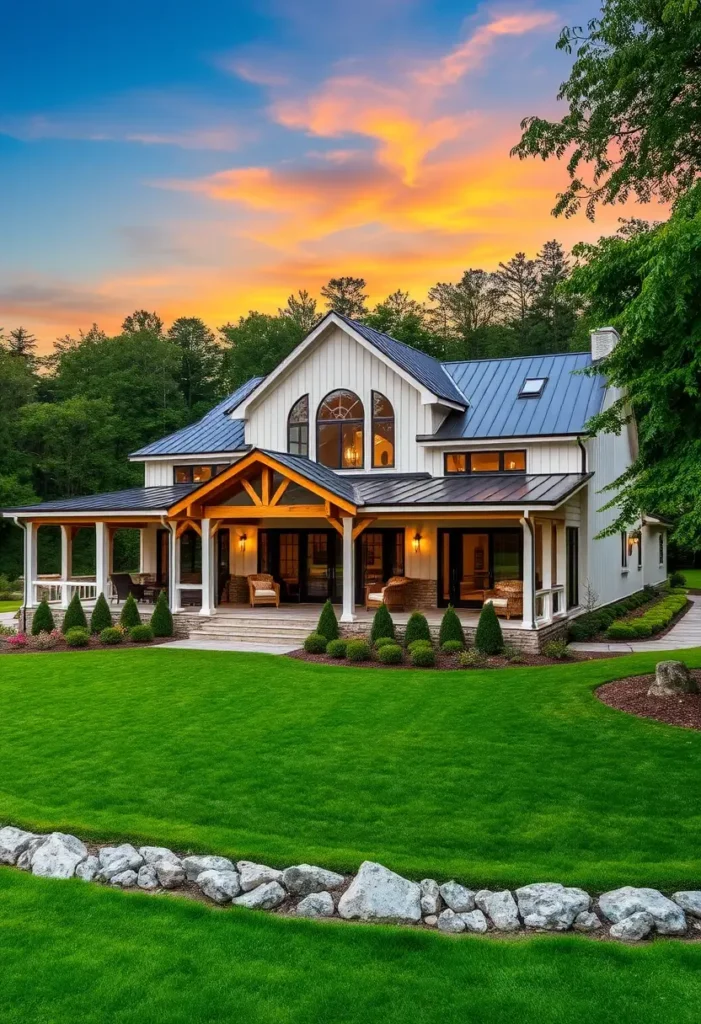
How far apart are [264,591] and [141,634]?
3.95 metres

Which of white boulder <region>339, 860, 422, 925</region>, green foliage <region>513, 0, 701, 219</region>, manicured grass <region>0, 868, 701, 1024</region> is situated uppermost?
green foliage <region>513, 0, 701, 219</region>

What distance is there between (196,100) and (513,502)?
11008 millimetres

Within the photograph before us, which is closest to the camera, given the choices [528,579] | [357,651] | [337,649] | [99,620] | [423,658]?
[423,658]

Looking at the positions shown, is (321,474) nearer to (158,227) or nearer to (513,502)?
(513,502)

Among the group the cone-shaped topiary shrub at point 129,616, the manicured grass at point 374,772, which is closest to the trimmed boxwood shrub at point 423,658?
the manicured grass at point 374,772

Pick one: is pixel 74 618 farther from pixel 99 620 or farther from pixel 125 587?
pixel 125 587

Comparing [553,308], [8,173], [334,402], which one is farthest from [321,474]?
[553,308]

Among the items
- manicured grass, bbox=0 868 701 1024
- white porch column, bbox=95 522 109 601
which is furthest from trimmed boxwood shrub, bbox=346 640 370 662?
manicured grass, bbox=0 868 701 1024

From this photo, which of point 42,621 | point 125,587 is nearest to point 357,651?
point 42,621

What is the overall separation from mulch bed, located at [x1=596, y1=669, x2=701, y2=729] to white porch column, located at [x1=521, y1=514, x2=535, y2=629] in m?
4.12

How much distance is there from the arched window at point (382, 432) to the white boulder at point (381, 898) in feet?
52.8

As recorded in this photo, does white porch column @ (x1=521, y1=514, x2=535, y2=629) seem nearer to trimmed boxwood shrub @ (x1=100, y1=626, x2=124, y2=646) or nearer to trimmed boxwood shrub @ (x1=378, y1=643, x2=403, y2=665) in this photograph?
trimmed boxwood shrub @ (x1=378, y1=643, x2=403, y2=665)

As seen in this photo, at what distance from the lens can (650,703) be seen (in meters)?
10.9

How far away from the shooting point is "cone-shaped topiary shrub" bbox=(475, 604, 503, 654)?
15.5 m
